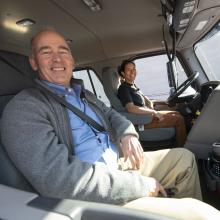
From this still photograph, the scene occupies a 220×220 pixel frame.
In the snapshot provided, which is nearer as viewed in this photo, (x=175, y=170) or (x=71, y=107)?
(x=71, y=107)

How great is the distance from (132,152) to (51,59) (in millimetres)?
708

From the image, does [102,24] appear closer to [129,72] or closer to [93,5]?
[93,5]

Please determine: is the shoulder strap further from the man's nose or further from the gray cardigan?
the man's nose

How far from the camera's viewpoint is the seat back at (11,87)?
130cm

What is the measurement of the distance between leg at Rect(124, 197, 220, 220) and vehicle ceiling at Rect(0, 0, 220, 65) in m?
1.69

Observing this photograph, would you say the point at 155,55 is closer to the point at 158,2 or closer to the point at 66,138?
the point at 158,2

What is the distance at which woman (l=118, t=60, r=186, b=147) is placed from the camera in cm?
354

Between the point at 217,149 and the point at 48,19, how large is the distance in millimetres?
2066

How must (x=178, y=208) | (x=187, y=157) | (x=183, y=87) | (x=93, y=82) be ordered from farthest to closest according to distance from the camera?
(x=93, y=82)
(x=183, y=87)
(x=187, y=157)
(x=178, y=208)

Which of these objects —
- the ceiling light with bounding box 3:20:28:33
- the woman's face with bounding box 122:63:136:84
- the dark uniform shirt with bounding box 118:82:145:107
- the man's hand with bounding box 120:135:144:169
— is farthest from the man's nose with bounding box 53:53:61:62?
the woman's face with bounding box 122:63:136:84

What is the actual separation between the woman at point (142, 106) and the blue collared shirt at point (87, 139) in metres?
1.88

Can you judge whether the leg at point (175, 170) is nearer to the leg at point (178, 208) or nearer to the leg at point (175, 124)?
the leg at point (178, 208)

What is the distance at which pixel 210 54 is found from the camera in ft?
13.2

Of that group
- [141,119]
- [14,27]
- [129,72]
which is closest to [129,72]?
[129,72]
